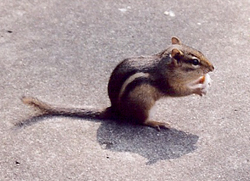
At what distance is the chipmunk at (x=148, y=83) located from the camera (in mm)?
4535

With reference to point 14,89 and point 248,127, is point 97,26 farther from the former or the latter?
point 248,127

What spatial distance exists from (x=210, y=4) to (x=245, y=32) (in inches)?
28.7

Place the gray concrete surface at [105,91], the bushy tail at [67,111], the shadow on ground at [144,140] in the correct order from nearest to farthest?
the gray concrete surface at [105,91] < the shadow on ground at [144,140] < the bushy tail at [67,111]

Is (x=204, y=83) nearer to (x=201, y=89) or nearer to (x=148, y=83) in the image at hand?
(x=201, y=89)

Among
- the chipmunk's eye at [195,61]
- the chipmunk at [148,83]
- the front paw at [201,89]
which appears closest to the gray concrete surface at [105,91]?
the chipmunk at [148,83]

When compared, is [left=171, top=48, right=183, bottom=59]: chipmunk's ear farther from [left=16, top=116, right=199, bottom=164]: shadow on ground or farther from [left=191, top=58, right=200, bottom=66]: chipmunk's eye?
[left=16, top=116, right=199, bottom=164]: shadow on ground

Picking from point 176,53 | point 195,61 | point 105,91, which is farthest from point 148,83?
point 105,91

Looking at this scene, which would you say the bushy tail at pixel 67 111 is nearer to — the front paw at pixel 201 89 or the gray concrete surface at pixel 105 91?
the gray concrete surface at pixel 105 91

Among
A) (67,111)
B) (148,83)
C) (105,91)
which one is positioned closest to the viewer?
(148,83)

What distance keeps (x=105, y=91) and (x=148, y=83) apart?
0.72m

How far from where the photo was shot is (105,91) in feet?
16.9

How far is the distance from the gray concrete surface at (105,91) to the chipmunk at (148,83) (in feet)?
0.37

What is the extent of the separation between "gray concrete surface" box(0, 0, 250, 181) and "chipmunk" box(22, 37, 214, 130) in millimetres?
114

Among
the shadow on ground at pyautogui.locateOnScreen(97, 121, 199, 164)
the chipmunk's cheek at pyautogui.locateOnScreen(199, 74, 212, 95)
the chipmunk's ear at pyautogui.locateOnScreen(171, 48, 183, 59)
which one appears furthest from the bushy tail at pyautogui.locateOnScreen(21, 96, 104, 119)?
the chipmunk's cheek at pyautogui.locateOnScreen(199, 74, 212, 95)
